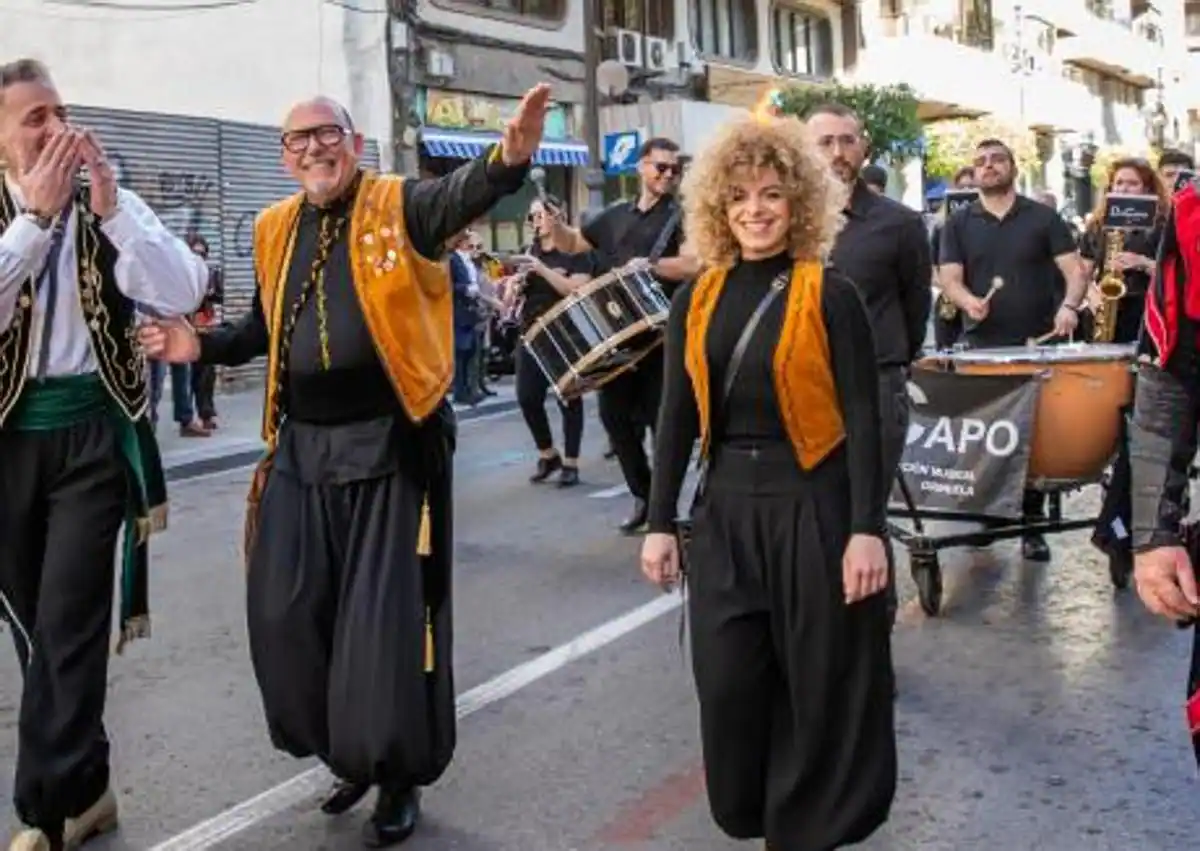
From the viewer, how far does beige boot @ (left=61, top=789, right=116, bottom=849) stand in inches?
171

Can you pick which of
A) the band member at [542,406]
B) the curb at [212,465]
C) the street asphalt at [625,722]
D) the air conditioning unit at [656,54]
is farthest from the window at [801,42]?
the street asphalt at [625,722]

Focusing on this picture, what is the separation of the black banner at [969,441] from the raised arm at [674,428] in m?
3.13

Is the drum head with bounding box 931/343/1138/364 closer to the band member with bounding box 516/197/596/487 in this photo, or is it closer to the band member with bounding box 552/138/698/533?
the band member with bounding box 552/138/698/533

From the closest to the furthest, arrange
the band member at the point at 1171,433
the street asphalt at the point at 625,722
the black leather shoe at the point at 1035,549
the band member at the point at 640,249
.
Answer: the band member at the point at 1171,433, the street asphalt at the point at 625,722, the black leather shoe at the point at 1035,549, the band member at the point at 640,249

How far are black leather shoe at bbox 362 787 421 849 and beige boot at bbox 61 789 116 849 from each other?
2.29 feet

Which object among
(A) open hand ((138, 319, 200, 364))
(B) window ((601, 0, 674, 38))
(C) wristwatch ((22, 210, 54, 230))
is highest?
(B) window ((601, 0, 674, 38))

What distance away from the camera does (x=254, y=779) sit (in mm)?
4961

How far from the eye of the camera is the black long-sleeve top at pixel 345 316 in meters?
4.18

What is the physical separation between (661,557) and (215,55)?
51.6 ft

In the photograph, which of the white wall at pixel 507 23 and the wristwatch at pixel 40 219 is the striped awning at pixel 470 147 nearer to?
the white wall at pixel 507 23

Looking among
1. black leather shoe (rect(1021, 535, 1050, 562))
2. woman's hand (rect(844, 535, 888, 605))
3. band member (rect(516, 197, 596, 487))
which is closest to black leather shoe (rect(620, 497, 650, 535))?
band member (rect(516, 197, 596, 487))

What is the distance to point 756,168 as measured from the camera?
12.7ft

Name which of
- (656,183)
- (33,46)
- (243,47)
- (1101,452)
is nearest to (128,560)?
(1101,452)

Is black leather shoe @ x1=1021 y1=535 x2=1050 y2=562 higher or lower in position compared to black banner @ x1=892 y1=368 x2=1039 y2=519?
lower
